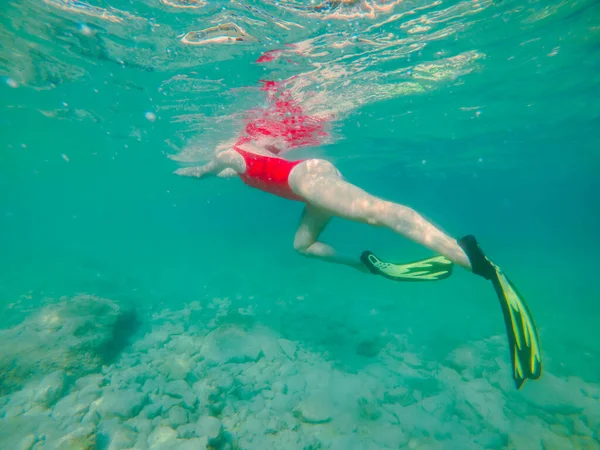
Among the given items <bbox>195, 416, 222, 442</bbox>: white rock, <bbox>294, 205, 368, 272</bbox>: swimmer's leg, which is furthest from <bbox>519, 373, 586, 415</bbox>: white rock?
<bbox>195, 416, 222, 442</bbox>: white rock

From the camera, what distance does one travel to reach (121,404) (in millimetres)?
5508

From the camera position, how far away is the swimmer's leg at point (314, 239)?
17.8ft

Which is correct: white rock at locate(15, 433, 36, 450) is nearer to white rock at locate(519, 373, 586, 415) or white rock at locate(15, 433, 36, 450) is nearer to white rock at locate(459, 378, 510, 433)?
white rock at locate(459, 378, 510, 433)

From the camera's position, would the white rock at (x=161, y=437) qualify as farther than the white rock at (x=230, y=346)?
No

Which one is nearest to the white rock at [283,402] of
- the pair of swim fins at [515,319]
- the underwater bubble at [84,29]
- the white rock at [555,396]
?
the pair of swim fins at [515,319]

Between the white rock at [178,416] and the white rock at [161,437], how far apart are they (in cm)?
17

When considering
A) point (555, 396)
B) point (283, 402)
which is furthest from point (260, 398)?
point (555, 396)

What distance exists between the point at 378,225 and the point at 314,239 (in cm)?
194

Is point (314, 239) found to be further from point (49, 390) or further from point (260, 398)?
A: point (49, 390)

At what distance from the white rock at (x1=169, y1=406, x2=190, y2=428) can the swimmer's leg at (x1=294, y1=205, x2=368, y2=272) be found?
354cm

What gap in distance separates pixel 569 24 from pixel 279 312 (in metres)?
13.7

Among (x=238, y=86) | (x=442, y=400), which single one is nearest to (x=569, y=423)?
(x=442, y=400)

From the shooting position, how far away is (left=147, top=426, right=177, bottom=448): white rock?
15.6 ft

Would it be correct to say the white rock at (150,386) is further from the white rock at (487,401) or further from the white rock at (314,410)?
the white rock at (487,401)
